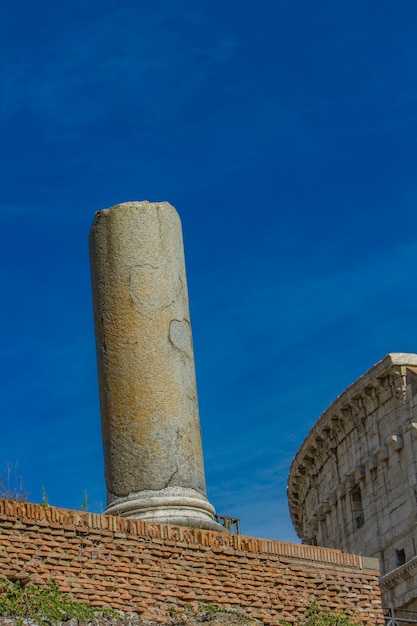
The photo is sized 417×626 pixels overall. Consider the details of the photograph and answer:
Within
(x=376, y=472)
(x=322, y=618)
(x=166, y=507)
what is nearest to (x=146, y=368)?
(x=166, y=507)

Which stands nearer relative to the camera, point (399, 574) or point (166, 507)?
point (166, 507)

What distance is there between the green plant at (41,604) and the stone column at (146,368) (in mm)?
1725

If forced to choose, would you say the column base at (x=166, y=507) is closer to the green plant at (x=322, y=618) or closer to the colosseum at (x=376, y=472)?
the green plant at (x=322, y=618)

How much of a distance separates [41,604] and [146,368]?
10.6 feet

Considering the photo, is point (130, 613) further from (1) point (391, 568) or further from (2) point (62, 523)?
(1) point (391, 568)

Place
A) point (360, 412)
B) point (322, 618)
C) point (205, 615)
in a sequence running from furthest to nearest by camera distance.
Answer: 1. point (360, 412)
2. point (322, 618)
3. point (205, 615)

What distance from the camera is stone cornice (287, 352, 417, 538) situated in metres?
30.4

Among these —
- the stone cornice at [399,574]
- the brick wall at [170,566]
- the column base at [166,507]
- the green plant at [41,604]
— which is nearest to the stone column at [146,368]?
the column base at [166,507]

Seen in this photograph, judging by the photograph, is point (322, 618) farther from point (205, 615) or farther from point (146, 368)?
point (146, 368)

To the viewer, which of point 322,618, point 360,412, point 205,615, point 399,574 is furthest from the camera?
point 360,412

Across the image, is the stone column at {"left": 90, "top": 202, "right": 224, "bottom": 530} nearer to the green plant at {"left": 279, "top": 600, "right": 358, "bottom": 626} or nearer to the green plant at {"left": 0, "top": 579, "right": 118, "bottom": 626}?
the green plant at {"left": 279, "top": 600, "right": 358, "bottom": 626}

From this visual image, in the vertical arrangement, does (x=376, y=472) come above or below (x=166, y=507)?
above

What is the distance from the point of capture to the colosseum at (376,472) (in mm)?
29766

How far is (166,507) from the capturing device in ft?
45.7
